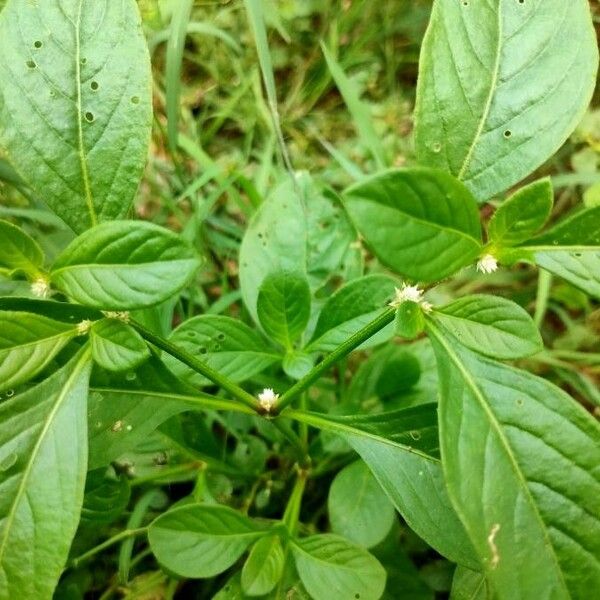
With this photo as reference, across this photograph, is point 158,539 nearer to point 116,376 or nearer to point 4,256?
point 116,376

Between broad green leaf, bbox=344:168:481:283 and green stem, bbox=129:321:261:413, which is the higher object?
broad green leaf, bbox=344:168:481:283

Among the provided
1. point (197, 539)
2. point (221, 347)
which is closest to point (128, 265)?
point (221, 347)

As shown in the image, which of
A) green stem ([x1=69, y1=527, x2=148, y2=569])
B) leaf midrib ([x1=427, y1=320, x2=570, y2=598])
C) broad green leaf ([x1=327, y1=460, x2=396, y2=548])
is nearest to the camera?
leaf midrib ([x1=427, y1=320, x2=570, y2=598])

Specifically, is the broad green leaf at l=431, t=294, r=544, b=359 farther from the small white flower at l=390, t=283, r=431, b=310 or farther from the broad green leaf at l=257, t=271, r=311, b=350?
the broad green leaf at l=257, t=271, r=311, b=350

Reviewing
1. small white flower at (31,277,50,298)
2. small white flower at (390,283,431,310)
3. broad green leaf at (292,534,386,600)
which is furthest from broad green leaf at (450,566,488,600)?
small white flower at (31,277,50,298)

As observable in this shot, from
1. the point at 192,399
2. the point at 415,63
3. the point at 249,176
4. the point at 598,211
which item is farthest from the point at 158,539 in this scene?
the point at 415,63

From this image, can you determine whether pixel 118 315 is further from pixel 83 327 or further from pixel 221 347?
pixel 221 347
